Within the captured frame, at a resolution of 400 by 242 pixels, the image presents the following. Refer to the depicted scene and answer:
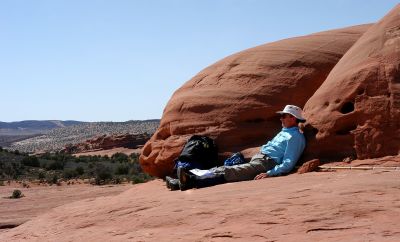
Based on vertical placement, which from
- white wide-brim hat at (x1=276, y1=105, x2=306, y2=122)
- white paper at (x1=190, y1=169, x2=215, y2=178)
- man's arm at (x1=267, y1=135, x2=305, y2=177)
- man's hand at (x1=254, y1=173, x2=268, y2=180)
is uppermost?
white wide-brim hat at (x1=276, y1=105, x2=306, y2=122)

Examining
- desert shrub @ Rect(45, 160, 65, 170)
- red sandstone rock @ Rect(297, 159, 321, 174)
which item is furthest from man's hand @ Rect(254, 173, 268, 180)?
desert shrub @ Rect(45, 160, 65, 170)

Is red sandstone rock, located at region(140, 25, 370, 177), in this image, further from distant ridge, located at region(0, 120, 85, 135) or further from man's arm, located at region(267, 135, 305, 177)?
distant ridge, located at region(0, 120, 85, 135)

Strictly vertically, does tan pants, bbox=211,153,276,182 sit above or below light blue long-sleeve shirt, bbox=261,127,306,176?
below

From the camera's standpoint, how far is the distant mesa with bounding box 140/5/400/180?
7.05 metres

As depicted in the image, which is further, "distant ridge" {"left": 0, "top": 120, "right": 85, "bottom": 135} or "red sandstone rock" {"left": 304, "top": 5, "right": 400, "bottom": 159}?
"distant ridge" {"left": 0, "top": 120, "right": 85, "bottom": 135}

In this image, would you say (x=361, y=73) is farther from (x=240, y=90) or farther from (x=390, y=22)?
(x=240, y=90)

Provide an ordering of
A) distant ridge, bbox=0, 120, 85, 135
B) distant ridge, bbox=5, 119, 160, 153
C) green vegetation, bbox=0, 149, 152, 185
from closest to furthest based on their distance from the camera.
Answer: green vegetation, bbox=0, 149, 152, 185, distant ridge, bbox=5, 119, 160, 153, distant ridge, bbox=0, 120, 85, 135

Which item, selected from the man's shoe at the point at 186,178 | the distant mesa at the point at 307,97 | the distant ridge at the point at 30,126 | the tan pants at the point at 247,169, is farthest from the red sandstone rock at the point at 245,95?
the distant ridge at the point at 30,126

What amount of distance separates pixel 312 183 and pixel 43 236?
2.97 m

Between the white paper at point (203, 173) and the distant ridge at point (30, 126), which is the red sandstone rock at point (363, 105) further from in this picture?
the distant ridge at point (30, 126)

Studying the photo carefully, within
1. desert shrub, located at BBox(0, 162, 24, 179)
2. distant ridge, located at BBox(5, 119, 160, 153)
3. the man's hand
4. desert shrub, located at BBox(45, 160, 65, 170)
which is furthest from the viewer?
distant ridge, located at BBox(5, 119, 160, 153)

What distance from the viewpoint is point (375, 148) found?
22.6 feet

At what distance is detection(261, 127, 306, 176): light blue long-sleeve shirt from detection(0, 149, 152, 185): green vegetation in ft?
51.5

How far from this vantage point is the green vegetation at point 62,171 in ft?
80.0
